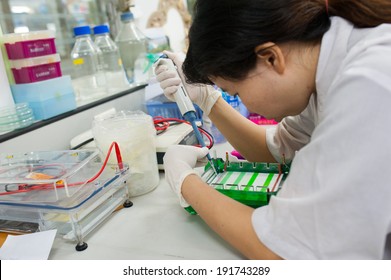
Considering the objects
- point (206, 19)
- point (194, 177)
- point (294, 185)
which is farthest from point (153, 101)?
point (294, 185)

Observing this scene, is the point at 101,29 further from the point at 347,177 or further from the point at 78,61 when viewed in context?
the point at 347,177

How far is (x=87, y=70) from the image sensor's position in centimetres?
145

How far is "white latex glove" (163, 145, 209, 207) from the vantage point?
2.38 feet

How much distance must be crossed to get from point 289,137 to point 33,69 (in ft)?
2.62

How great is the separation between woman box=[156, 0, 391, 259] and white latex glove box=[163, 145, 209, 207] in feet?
→ 0.09

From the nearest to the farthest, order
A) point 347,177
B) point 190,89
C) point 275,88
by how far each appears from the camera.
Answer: point 347,177
point 275,88
point 190,89

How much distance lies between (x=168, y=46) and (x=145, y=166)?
116cm

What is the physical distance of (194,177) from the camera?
711 millimetres

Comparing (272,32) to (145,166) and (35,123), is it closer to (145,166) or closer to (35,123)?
(145,166)

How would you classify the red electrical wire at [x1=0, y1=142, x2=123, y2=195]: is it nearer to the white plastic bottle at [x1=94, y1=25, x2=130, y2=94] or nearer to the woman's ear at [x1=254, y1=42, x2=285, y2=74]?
the woman's ear at [x1=254, y1=42, x2=285, y2=74]

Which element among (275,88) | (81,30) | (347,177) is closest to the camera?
(347,177)

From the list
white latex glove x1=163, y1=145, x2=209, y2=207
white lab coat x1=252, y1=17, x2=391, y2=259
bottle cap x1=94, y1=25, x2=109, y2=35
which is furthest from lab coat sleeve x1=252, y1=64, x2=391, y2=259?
bottle cap x1=94, y1=25, x2=109, y2=35

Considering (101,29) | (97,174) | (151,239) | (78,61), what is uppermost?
(101,29)

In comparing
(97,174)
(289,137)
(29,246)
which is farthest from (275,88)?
(29,246)
